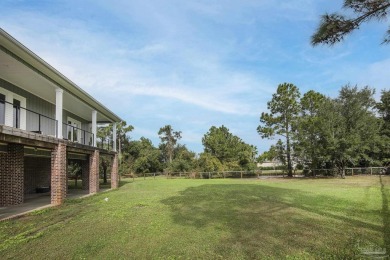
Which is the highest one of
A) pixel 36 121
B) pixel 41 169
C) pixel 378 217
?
pixel 36 121

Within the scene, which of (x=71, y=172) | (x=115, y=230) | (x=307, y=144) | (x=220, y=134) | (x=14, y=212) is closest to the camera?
(x=115, y=230)

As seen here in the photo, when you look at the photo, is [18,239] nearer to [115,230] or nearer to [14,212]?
[115,230]

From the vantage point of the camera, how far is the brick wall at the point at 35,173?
722 inches

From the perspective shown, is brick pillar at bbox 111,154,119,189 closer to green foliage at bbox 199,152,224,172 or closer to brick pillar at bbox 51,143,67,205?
brick pillar at bbox 51,143,67,205

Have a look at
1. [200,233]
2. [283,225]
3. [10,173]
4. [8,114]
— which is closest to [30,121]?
[8,114]

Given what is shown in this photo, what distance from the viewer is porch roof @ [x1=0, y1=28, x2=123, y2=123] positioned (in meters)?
9.87

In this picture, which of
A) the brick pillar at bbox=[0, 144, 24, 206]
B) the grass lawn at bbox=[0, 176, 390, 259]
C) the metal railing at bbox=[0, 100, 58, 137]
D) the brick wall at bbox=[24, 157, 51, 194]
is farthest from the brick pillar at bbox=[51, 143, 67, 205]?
the brick wall at bbox=[24, 157, 51, 194]

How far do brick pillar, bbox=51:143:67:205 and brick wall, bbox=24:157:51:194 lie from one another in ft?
19.7

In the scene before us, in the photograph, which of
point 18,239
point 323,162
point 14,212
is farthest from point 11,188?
point 323,162

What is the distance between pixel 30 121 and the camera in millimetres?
15180

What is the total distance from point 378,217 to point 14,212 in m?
11.7

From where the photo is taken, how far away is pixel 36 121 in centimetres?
1579

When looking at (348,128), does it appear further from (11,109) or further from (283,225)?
(11,109)

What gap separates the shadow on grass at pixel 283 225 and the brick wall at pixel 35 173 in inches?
429
